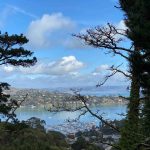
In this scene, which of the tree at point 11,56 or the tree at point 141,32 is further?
the tree at point 11,56

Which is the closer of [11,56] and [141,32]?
[141,32]

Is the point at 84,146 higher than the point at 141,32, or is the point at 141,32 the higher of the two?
Result: the point at 141,32

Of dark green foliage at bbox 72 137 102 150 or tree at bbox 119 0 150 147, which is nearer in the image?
tree at bbox 119 0 150 147

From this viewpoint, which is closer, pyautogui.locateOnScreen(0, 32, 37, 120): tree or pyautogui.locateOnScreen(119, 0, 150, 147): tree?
pyautogui.locateOnScreen(119, 0, 150, 147): tree

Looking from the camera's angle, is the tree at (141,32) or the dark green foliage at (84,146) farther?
the dark green foliage at (84,146)

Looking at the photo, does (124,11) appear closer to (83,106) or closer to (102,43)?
(102,43)

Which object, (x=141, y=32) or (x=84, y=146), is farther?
(x=84, y=146)

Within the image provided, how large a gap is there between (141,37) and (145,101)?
13.7 ft

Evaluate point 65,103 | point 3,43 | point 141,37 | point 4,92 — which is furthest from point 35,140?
point 141,37

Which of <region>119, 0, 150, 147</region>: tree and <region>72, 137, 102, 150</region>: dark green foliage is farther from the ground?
<region>119, 0, 150, 147</region>: tree

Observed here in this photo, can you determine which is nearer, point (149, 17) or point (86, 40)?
point (149, 17)

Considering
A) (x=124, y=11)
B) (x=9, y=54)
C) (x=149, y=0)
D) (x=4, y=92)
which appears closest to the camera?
(x=149, y=0)

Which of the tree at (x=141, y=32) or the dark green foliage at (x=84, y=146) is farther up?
the tree at (x=141, y=32)

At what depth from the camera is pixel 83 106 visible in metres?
17.7
